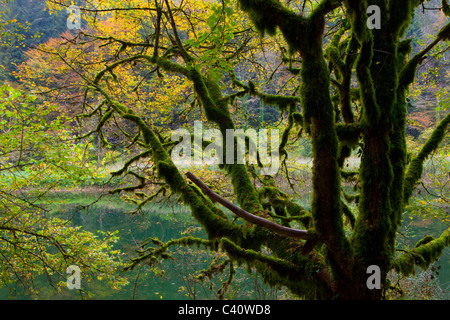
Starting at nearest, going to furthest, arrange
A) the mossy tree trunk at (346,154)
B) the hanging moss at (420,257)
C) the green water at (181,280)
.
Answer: the mossy tree trunk at (346,154), the hanging moss at (420,257), the green water at (181,280)

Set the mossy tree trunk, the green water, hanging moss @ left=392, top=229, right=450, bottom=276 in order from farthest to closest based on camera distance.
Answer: the green water, hanging moss @ left=392, top=229, right=450, bottom=276, the mossy tree trunk

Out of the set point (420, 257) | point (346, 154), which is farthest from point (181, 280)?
point (420, 257)

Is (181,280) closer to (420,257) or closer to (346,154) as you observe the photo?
(346,154)

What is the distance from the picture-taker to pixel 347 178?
356 cm

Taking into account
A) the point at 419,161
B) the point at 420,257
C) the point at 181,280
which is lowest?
the point at 181,280

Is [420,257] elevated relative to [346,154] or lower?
lower

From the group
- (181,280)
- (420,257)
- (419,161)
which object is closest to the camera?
(420,257)

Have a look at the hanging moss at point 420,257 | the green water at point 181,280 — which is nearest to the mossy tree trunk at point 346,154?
the hanging moss at point 420,257

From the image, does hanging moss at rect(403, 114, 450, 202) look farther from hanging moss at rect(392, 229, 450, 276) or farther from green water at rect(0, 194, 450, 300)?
green water at rect(0, 194, 450, 300)

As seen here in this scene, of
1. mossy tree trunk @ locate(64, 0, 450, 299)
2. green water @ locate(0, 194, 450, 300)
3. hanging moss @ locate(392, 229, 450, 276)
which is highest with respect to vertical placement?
mossy tree trunk @ locate(64, 0, 450, 299)

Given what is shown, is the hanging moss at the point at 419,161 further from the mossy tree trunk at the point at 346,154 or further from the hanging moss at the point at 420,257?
the hanging moss at the point at 420,257

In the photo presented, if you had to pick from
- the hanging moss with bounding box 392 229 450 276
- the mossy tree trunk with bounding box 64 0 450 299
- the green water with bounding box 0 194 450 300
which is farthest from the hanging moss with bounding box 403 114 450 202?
the green water with bounding box 0 194 450 300
